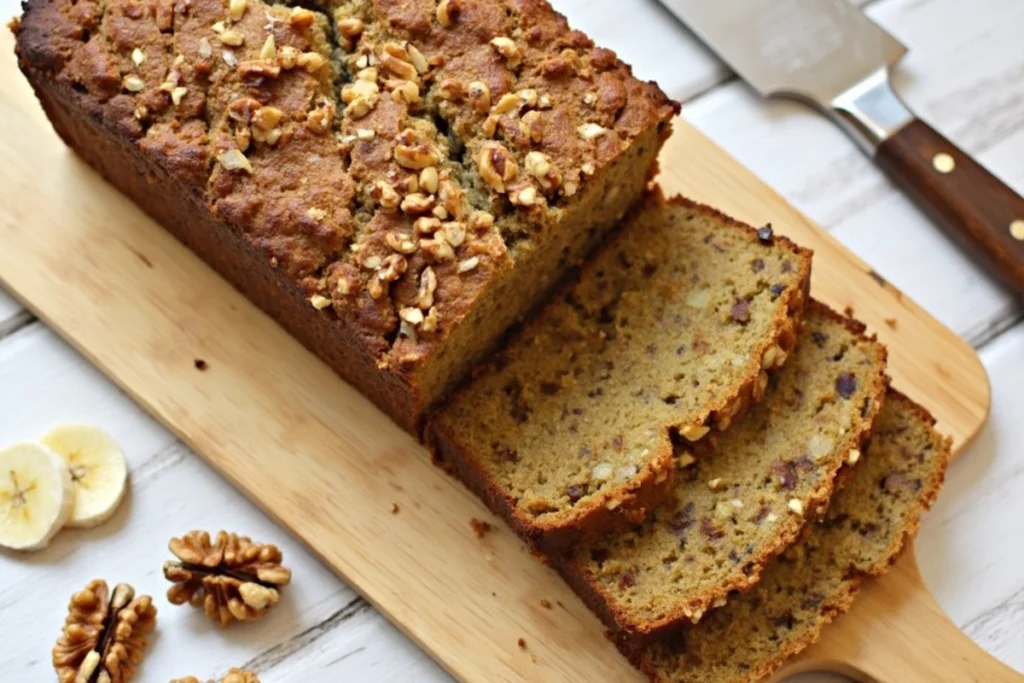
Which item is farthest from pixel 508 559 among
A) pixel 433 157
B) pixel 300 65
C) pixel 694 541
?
pixel 300 65

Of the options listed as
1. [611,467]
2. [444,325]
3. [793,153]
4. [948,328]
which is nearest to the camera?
[444,325]

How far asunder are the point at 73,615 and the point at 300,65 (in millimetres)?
1524

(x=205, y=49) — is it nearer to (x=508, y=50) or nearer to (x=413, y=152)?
(x=413, y=152)

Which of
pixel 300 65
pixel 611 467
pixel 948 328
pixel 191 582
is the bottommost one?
pixel 191 582

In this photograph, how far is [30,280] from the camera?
3.36m

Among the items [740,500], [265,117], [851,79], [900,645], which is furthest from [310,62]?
[900,645]

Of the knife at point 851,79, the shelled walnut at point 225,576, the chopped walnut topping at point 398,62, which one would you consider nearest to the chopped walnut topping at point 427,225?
the chopped walnut topping at point 398,62

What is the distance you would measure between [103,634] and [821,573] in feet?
6.07

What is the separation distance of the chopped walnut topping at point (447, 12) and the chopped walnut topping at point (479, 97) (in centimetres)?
19

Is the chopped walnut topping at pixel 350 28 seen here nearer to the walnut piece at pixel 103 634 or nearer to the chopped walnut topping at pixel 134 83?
the chopped walnut topping at pixel 134 83

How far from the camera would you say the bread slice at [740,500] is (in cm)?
295

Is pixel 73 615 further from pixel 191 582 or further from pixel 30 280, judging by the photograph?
pixel 30 280

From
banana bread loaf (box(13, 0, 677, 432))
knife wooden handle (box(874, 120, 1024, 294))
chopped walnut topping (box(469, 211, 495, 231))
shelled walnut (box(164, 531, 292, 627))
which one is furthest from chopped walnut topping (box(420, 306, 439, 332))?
knife wooden handle (box(874, 120, 1024, 294))

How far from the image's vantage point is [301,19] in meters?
3.00
